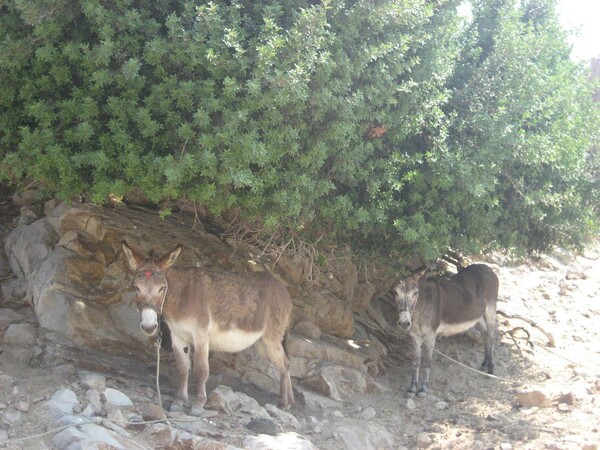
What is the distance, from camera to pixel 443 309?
11828mm

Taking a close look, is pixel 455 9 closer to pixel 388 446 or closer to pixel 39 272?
pixel 388 446

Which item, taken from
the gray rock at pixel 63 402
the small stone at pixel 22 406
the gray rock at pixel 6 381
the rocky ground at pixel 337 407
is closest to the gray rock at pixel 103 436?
the rocky ground at pixel 337 407

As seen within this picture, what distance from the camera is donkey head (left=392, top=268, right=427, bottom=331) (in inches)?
436

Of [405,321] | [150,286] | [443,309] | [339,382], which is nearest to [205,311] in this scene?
[150,286]

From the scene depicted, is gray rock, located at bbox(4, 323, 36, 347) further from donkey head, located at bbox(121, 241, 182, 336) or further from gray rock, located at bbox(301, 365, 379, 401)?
gray rock, located at bbox(301, 365, 379, 401)

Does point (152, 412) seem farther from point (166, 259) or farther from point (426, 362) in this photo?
point (426, 362)

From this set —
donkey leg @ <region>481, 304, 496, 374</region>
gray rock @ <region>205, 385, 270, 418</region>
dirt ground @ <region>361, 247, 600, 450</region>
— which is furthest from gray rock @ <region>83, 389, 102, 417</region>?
donkey leg @ <region>481, 304, 496, 374</region>

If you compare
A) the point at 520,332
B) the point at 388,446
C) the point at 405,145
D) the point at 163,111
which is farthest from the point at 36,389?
the point at 520,332

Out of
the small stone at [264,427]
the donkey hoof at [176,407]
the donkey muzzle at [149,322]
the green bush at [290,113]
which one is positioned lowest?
the donkey hoof at [176,407]

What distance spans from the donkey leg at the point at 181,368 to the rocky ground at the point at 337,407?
0.31m

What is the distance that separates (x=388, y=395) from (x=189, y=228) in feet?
13.8

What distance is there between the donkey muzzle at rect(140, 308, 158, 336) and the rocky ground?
31.2 inches

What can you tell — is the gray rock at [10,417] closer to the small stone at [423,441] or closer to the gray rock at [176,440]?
the gray rock at [176,440]

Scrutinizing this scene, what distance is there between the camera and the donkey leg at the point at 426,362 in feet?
36.0
